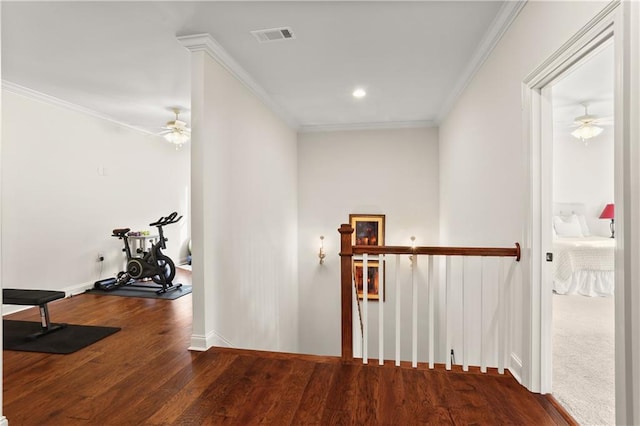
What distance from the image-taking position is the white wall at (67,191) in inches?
158

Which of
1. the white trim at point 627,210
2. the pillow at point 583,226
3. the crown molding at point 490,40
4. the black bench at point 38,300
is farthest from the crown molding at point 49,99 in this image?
the pillow at point 583,226

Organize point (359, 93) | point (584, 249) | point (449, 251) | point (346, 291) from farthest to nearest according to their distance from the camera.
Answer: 1. point (584, 249)
2. point (359, 93)
3. point (346, 291)
4. point (449, 251)

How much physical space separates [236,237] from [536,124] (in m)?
2.77

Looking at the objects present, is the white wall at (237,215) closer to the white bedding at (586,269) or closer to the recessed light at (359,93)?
the recessed light at (359,93)

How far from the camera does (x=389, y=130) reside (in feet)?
19.1

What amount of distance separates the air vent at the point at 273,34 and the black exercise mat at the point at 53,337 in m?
3.16

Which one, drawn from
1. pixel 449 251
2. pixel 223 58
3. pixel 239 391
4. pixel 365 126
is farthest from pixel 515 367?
pixel 365 126

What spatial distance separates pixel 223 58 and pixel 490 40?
7.70 feet

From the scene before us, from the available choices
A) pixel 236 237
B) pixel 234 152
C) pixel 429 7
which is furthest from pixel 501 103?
pixel 236 237

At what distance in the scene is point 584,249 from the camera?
500 centimetres

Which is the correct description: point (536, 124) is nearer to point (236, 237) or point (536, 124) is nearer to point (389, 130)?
point (236, 237)

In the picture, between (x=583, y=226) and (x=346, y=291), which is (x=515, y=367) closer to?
(x=346, y=291)

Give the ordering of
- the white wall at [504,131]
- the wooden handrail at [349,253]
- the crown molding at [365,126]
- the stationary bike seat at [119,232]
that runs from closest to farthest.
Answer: the white wall at [504,131], the wooden handrail at [349,253], the stationary bike seat at [119,232], the crown molding at [365,126]

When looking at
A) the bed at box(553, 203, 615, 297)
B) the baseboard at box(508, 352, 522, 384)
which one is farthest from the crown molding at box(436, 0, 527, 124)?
the bed at box(553, 203, 615, 297)
